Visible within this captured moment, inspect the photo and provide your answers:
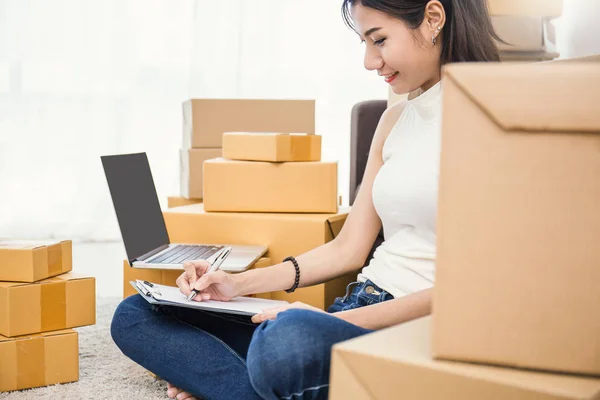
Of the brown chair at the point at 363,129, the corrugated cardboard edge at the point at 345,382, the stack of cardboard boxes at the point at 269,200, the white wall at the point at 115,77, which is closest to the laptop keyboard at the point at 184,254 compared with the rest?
the stack of cardboard boxes at the point at 269,200

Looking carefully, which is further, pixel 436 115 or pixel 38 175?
pixel 38 175

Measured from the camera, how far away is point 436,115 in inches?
48.8

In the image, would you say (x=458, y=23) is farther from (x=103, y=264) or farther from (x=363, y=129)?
(x=103, y=264)

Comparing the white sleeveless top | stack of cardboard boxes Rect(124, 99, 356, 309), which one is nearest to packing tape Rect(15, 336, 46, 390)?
stack of cardboard boxes Rect(124, 99, 356, 309)

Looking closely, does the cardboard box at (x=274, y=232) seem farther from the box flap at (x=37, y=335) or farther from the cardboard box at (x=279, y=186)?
the box flap at (x=37, y=335)

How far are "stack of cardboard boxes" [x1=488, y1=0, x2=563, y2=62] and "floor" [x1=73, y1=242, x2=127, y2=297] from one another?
4.74ft

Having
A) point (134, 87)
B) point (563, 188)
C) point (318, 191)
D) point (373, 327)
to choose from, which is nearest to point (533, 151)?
point (563, 188)

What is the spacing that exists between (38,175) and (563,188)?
3328mm

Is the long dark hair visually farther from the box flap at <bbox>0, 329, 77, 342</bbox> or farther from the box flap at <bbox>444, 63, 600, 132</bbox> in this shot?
the box flap at <bbox>0, 329, 77, 342</bbox>

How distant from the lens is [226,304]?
4.01 ft

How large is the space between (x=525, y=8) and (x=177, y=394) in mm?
1213

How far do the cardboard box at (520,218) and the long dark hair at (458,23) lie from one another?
0.58 metres

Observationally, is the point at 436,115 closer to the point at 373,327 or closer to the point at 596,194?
the point at 373,327

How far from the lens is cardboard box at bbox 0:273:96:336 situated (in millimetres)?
1469
